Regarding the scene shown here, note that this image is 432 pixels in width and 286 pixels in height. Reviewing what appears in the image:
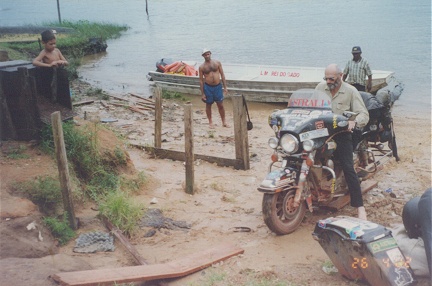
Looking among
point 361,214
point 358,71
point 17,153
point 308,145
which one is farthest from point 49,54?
point 358,71

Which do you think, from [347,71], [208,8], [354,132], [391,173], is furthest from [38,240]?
[208,8]

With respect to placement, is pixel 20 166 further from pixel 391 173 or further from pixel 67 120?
pixel 391 173

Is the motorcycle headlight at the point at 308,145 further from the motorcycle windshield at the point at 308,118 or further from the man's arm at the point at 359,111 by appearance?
the man's arm at the point at 359,111

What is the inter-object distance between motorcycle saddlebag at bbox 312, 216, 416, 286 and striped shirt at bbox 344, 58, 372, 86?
696 centimetres

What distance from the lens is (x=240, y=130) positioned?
754 cm

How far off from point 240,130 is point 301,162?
243 centimetres

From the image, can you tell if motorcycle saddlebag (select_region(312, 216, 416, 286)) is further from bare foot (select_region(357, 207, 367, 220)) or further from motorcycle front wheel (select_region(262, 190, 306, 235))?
bare foot (select_region(357, 207, 367, 220))

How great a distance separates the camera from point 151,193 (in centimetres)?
671

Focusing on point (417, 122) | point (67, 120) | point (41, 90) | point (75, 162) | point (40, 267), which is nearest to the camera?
point (40, 267)

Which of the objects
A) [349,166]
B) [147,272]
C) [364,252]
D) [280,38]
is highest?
[280,38]

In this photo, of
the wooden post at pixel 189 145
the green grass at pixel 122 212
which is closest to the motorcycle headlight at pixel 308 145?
the wooden post at pixel 189 145

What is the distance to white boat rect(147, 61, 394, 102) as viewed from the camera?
45.8ft

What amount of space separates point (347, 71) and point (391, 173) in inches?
148

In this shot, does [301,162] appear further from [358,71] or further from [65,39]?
[65,39]
